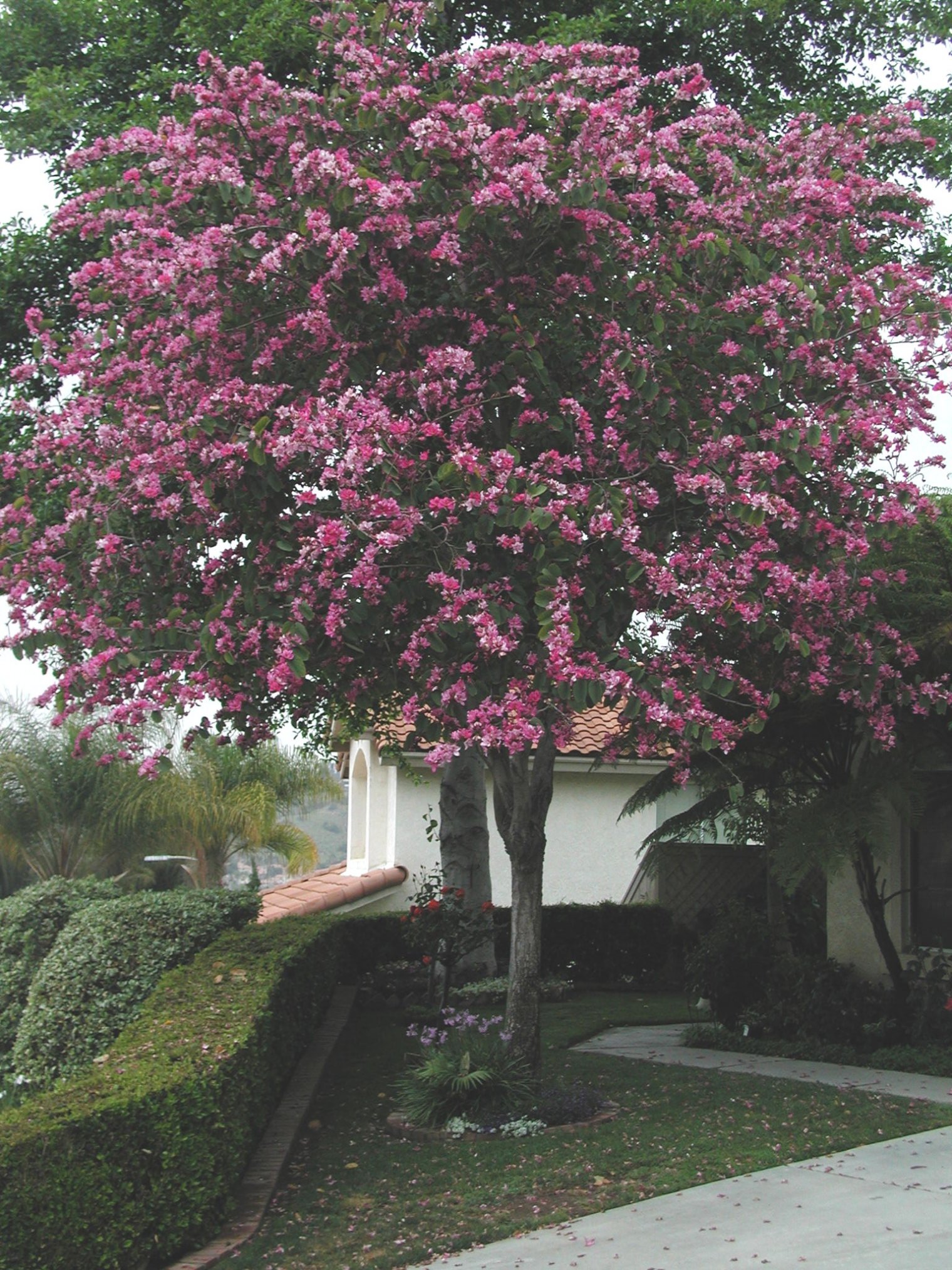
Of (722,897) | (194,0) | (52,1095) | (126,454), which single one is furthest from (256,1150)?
(722,897)

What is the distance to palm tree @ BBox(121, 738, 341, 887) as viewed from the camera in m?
27.0

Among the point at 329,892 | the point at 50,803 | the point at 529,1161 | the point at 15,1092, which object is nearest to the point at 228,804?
the point at 50,803

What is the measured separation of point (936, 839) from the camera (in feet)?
34.8

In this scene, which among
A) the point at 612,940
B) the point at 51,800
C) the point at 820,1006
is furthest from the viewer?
the point at 51,800

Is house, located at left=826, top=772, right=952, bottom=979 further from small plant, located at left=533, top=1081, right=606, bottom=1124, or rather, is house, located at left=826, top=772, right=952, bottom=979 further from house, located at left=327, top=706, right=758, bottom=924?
house, located at left=327, top=706, right=758, bottom=924

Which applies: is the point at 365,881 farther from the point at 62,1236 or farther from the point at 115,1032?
the point at 62,1236

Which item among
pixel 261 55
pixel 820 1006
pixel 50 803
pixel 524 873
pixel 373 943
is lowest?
pixel 373 943

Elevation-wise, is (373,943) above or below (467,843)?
below

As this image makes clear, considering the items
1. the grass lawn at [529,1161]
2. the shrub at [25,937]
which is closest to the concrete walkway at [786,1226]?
the grass lawn at [529,1161]

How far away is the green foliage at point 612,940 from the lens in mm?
17516

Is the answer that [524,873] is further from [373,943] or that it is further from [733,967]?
[373,943]

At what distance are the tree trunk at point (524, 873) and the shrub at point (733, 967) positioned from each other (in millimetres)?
2961

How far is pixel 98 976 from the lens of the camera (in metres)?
9.28

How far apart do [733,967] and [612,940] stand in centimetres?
668
